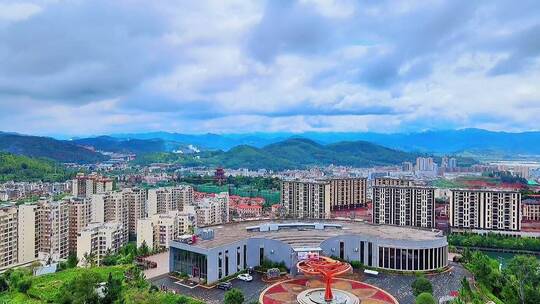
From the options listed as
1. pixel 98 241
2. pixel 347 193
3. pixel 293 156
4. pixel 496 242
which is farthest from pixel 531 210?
pixel 293 156

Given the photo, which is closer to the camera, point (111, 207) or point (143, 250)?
point (143, 250)

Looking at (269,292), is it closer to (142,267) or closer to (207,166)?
(142,267)

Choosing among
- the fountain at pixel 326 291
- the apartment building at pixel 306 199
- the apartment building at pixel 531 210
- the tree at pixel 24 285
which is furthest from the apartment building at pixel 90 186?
the apartment building at pixel 531 210

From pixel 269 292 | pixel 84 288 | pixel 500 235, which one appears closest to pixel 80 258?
pixel 84 288

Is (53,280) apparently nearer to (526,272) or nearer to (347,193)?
(526,272)

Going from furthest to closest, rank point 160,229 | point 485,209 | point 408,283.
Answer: point 485,209 → point 160,229 → point 408,283
